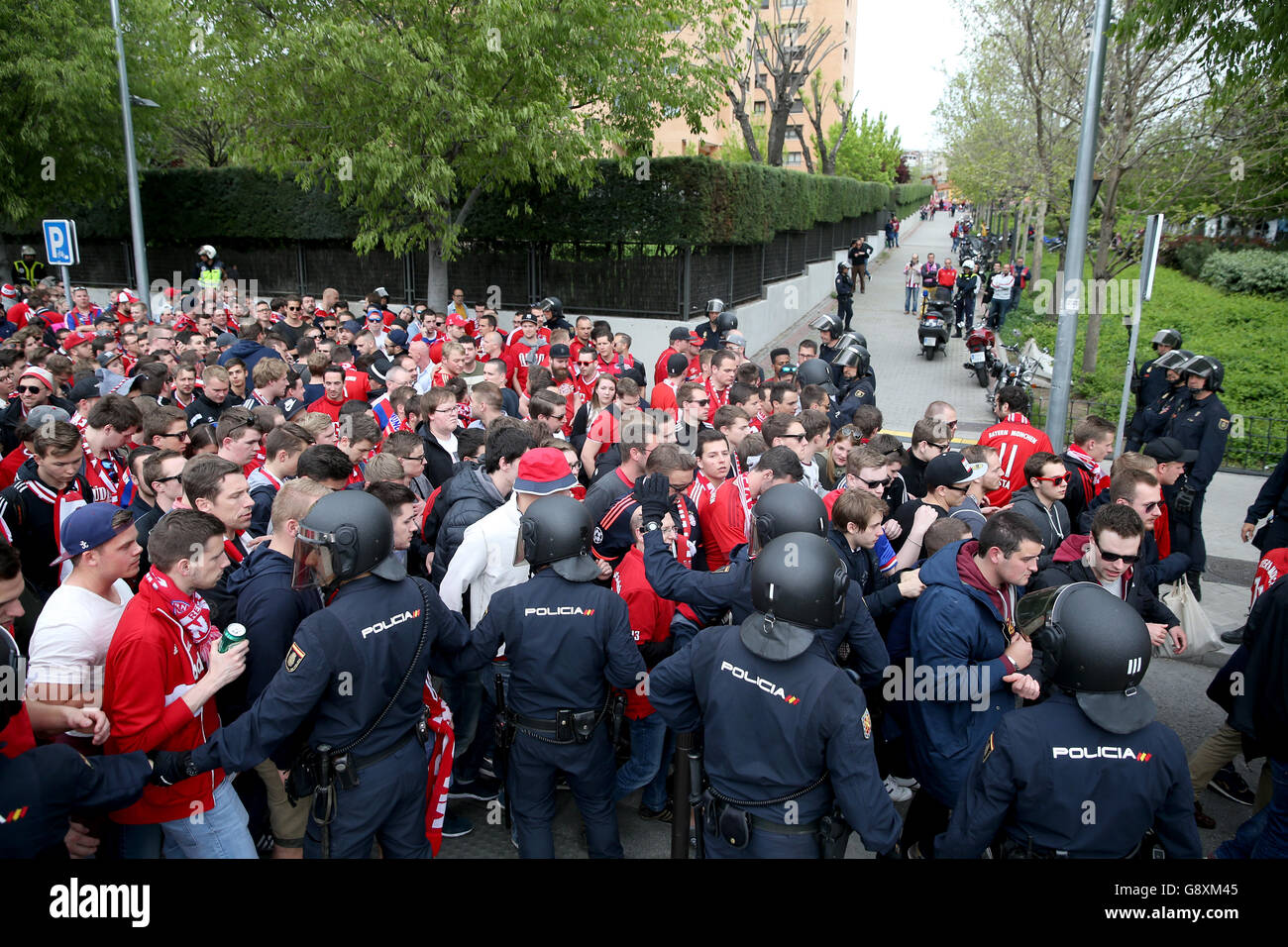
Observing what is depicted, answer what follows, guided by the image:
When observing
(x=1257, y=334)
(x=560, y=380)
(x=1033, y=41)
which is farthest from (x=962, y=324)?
(x=560, y=380)

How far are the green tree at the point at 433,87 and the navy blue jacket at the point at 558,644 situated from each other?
38.3ft

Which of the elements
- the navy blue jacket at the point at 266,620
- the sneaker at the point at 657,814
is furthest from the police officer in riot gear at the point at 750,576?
the navy blue jacket at the point at 266,620

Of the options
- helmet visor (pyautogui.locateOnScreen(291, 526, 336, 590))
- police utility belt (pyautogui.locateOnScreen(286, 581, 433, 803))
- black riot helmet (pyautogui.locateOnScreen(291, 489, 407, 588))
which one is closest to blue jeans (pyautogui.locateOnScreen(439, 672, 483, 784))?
police utility belt (pyautogui.locateOnScreen(286, 581, 433, 803))

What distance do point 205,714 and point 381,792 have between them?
84 cm

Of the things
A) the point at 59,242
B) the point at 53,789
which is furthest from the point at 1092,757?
the point at 59,242

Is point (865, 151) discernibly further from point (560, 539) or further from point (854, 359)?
point (560, 539)

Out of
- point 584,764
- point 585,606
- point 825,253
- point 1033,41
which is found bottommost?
point 584,764

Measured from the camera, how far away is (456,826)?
4.71m

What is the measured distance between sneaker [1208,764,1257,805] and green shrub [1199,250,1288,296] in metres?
34.0

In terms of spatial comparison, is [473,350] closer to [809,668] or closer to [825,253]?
[809,668]

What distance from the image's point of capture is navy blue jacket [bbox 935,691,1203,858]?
9.02 ft

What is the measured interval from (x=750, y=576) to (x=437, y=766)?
171 cm

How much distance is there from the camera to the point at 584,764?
12.6 feet

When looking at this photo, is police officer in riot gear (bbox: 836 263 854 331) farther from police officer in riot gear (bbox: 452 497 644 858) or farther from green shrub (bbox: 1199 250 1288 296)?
green shrub (bbox: 1199 250 1288 296)
